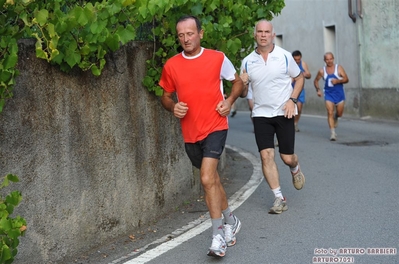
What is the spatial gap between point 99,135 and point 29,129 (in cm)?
102

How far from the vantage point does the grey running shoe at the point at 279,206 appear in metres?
8.46

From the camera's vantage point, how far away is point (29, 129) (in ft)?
21.1

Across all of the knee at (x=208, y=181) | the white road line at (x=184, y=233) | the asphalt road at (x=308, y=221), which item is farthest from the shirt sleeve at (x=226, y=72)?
the white road line at (x=184, y=233)

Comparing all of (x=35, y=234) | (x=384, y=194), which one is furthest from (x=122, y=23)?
(x=384, y=194)

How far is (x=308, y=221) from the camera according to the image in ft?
26.0

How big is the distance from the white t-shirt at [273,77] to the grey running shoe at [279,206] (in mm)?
847

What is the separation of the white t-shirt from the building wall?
12981mm

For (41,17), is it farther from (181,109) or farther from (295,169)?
(295,169)

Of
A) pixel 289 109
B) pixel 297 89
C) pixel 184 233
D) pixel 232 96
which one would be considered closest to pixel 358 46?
pixel 297 89

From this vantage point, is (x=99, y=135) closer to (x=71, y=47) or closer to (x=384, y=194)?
(x=71, y=47)

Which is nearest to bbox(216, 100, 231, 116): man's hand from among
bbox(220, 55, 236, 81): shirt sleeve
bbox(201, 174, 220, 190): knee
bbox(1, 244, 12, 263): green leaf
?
bbox(220, 55, 236, 81): shirt sleeve

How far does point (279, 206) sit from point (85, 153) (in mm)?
2258

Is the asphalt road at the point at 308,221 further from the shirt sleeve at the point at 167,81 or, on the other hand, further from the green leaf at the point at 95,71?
the green leaf at the point at 95,71

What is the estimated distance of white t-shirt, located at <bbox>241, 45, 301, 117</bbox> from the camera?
8.48 meters
